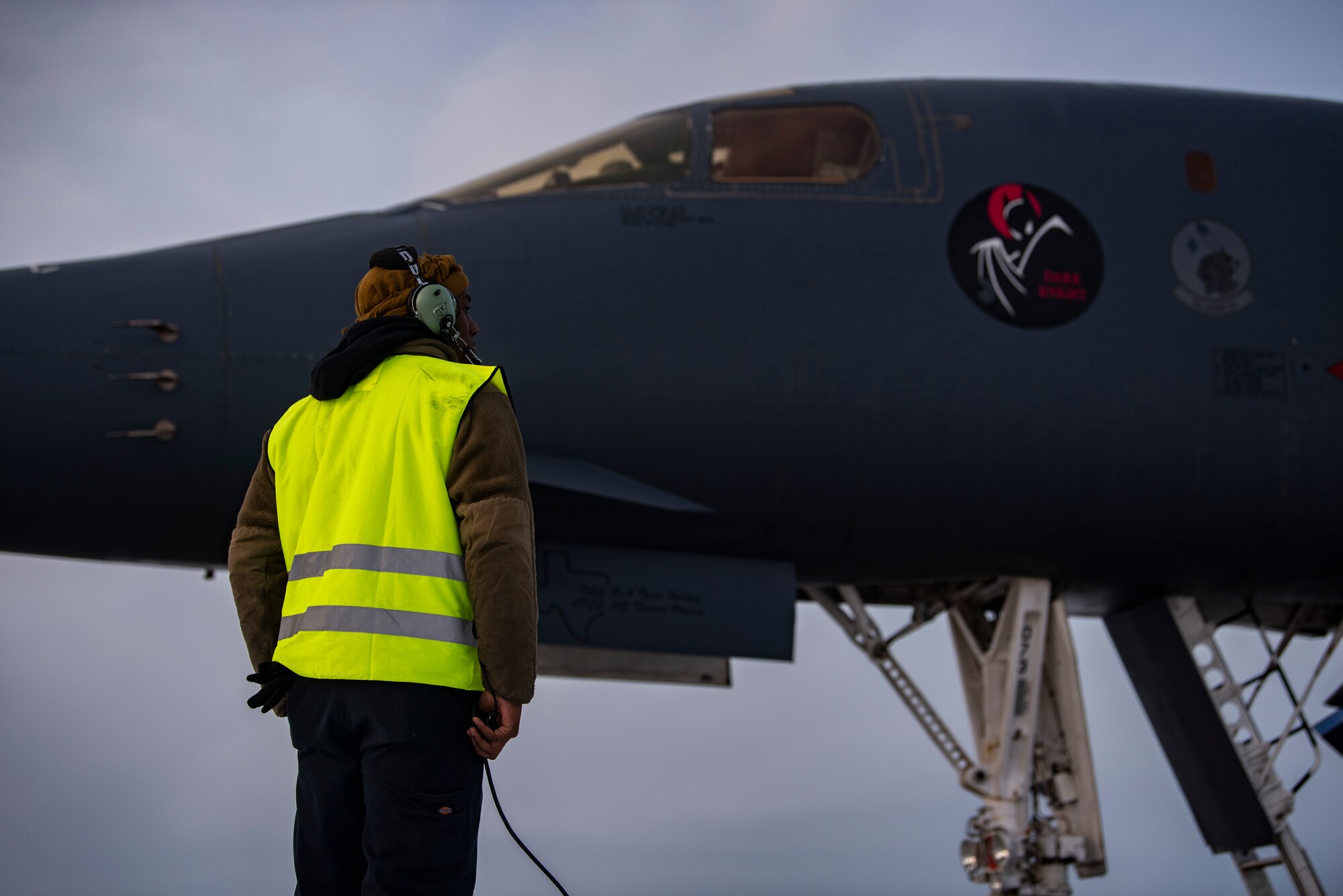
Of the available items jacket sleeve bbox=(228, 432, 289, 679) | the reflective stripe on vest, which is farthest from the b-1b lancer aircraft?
the reflective stripe on vest

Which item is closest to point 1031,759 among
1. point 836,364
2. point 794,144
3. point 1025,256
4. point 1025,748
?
point 1025,748

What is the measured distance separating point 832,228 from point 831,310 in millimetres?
467

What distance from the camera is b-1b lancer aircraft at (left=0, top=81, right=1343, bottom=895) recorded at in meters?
5.45

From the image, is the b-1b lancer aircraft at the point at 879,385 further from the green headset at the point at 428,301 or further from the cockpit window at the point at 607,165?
the green headset at the point at 428,301

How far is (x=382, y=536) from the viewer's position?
2701 millimetres

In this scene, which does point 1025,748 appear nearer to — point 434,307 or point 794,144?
point 794,144

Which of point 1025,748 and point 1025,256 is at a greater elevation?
point 1025,256

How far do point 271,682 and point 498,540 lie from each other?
62 centimetres

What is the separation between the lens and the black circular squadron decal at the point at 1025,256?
645 cm

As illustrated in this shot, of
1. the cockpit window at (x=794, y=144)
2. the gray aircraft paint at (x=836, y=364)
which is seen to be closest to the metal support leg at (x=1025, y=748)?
the gray aircraft paint at (x=836, y=364)

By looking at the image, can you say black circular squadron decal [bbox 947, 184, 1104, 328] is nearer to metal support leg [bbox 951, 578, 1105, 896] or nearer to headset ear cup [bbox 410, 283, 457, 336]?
metal support leg [bbox 951, 578, 1105, 896]

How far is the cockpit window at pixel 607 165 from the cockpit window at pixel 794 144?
211mm

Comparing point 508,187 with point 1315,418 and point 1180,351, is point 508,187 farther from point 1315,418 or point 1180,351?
point 1315,418

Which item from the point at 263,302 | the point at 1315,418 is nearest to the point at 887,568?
the point at 1315,418
